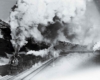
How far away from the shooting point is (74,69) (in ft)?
4.29

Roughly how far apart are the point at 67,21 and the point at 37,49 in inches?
10.9

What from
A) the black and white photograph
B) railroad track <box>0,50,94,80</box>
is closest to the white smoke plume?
the black and white photograph

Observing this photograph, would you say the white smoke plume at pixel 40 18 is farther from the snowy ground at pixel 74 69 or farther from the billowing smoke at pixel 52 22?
the snowy ground at pixel 74 69

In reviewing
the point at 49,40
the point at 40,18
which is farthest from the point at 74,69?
the point at 40,18

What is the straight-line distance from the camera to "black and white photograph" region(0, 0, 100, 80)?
48.2 inches

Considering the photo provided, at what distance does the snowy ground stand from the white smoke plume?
0.18 meters

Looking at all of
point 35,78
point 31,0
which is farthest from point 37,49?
point 31,0

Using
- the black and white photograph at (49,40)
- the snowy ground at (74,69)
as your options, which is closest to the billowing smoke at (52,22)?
the black and white photograph at (49,40)

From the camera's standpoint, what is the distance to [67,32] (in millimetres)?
1294

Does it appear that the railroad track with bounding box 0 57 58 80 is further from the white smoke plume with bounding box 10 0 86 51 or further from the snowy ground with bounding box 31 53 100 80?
the white smoke plume with bounding box 10 0 86 51

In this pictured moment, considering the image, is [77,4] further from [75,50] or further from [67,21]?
[75,50]

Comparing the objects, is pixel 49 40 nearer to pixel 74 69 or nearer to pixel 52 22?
pixel 52 22

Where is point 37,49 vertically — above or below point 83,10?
below

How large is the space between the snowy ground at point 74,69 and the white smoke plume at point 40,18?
18 centimetres
